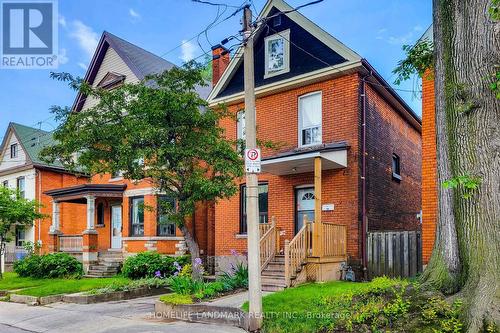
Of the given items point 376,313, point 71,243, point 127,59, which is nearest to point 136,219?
point 71,243

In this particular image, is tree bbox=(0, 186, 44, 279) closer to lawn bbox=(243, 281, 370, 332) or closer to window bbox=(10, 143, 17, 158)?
window bbox=(10, 143, 17, 158)

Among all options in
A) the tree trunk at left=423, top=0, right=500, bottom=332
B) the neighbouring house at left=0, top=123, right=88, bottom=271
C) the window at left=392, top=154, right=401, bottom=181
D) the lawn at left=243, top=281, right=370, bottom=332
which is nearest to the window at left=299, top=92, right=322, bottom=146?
the window at left=392, top=154, right=401, bottom=181

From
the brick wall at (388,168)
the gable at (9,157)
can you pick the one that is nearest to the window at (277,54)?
the brick wall at (388,168)

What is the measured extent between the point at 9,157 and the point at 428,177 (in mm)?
27289

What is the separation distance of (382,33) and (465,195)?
16445 millimetres

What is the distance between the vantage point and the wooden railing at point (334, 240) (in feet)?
41.6

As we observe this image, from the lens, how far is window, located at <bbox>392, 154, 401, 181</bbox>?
1698 cm

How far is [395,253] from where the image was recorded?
Answer: 13109 mm

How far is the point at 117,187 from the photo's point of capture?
21062mm

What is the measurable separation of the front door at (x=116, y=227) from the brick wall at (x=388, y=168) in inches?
520

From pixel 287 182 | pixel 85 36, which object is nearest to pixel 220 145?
pixel 287 182

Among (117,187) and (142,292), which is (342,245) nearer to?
(142,292)

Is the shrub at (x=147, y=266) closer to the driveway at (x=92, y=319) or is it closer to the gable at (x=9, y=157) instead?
the driveway at (x=92, y=319)

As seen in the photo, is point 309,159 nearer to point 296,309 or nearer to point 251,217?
point 251,217
